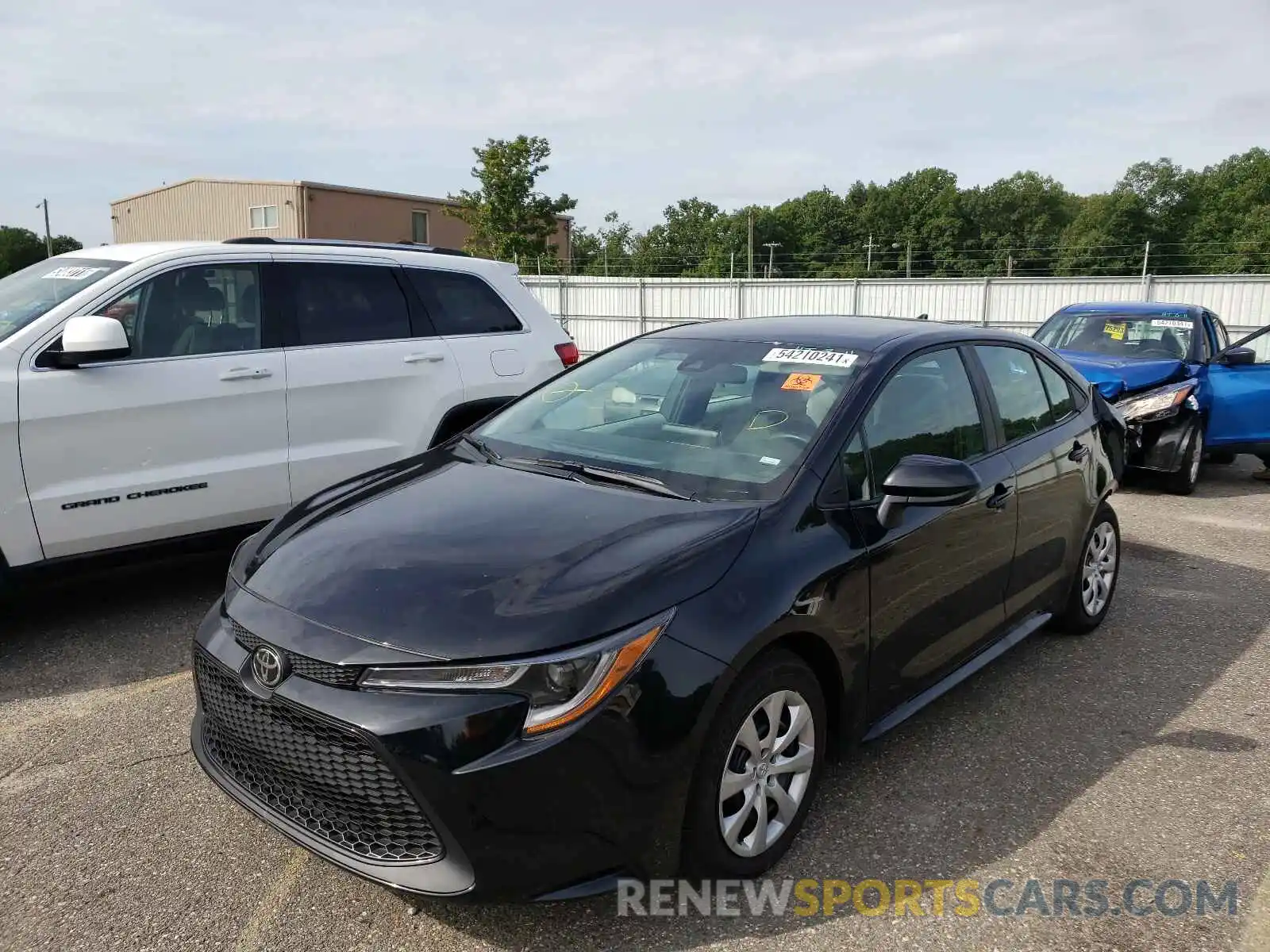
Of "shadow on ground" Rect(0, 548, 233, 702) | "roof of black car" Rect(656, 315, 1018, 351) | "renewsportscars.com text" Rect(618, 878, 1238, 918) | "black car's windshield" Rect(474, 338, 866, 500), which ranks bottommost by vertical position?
"renewsportscars.com text" Rect(618, 878, 1238, 918)

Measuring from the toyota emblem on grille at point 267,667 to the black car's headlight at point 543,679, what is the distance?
27cm

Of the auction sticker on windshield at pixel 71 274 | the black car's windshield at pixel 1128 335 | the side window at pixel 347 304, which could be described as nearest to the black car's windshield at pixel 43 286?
the auction sticker on windshield at pixel 71 274

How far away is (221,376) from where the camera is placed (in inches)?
191

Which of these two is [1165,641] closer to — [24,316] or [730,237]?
[24,316]

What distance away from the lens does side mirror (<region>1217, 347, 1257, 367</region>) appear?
851 cm

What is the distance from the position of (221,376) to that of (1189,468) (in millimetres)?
7755

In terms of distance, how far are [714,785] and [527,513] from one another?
0.98 metres

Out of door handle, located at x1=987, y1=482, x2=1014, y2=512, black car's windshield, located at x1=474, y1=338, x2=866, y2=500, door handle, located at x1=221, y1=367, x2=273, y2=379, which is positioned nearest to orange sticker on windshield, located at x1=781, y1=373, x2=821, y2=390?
black car's windshield, located at x1=474, y1=338, x2=866, y2=500

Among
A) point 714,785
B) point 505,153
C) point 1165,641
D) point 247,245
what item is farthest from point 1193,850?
point 505,153

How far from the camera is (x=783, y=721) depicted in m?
2.79

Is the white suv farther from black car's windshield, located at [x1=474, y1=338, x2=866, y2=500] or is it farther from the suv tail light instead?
black car's windshield, located at [x1=474, y1=338, x2=866, y2=500]

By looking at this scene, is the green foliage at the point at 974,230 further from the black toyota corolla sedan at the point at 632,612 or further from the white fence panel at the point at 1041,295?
the black toyota corolla sedan at the point at 632,612

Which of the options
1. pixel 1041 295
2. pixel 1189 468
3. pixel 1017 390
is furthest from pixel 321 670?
pixel 1041 295

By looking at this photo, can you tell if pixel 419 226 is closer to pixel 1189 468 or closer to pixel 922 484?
pixel 1189 468
